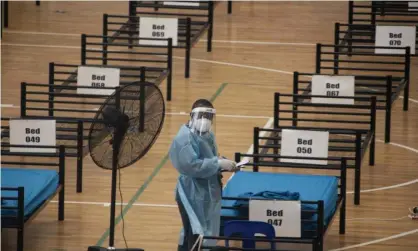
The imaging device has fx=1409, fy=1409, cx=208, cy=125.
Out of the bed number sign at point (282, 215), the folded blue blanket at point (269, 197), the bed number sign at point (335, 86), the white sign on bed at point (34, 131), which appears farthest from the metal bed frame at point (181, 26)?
the bed number sign at point (282, 215)

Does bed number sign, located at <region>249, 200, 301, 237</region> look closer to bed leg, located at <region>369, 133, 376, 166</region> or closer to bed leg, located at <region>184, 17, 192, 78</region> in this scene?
bed leg, located at <region>369, 133, 376, 166</region>

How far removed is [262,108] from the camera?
2080 cm

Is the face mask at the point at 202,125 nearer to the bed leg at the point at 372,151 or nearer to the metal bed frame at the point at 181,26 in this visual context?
the bed leg at the point at 372,151

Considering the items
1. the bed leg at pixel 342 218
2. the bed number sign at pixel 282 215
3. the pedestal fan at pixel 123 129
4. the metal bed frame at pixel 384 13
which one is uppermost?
the metal bed frame at pixel 384 13

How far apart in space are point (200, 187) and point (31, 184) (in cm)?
220

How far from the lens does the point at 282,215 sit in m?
13.7

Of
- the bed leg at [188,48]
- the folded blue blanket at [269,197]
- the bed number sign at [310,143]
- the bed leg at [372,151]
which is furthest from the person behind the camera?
the bed leg at [188,48]

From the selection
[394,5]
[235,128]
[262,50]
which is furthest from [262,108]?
[394,5]

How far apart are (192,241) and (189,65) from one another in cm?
923

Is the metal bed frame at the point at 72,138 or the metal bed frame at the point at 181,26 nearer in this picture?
the metal bed frame at the point at 72,138

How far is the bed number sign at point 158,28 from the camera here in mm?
22000

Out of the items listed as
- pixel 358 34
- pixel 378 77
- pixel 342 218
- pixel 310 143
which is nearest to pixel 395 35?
pixel 358 34

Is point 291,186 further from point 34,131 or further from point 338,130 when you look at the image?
point 34,131

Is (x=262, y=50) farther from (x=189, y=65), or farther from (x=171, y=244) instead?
(x=171, y=244)
